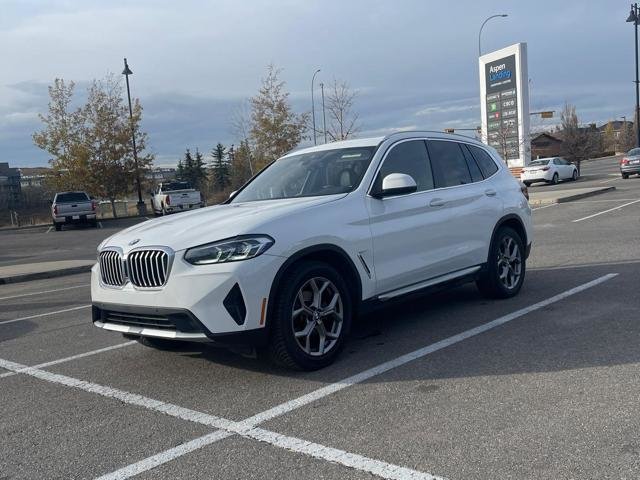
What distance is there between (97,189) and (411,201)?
3529 cm

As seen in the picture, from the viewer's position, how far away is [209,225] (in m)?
4.79

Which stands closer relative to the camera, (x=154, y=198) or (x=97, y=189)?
(x=154, y=198)

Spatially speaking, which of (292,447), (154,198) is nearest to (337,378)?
(292,447)

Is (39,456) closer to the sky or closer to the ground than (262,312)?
closer to the ground

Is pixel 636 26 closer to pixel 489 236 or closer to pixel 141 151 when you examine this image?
pixel 141 151

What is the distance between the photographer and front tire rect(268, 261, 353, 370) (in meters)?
4.56

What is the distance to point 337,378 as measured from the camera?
4652mm

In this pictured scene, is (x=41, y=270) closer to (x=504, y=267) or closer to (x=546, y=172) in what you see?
(x=504, y=267)

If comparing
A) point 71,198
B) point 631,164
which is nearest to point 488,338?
point 71,198

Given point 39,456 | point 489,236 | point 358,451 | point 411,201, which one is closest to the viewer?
point 358,451

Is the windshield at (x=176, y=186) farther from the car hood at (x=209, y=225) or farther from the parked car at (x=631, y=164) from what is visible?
the car hood at (x=209, y=225)

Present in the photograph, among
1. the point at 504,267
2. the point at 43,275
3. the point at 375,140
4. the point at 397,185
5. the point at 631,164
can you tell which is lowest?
the point at 43,275

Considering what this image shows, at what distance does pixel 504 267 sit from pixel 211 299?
3.86m

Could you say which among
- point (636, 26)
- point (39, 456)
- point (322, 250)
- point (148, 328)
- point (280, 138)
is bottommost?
point (39, 456)
